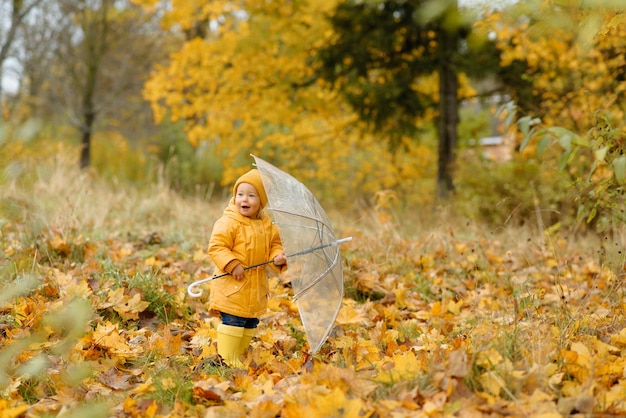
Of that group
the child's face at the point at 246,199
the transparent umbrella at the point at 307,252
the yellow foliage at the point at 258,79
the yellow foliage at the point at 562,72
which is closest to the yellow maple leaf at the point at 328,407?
the transparent umbrella at the point at 307,252

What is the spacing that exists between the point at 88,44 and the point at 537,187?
10.5m

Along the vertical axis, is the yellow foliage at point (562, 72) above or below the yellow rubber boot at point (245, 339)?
above

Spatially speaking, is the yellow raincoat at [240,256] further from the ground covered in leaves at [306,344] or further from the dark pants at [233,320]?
the ground covered in leaves at [306,344]

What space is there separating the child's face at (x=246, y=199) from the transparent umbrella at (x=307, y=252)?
0.82 feet

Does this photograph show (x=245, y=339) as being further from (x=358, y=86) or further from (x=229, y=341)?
(x=358, y=86)

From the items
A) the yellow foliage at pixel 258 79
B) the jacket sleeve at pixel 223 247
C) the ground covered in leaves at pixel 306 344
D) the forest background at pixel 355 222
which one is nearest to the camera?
the ground covered in leaves at pixel 306 344

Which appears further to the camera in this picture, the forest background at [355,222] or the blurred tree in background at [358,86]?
the blurred tree in background at [358,86]

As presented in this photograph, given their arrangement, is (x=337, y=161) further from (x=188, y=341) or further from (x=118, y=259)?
(x=188, y=341)

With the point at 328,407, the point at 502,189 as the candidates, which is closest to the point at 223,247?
the point at 328,407

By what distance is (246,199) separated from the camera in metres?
3.26

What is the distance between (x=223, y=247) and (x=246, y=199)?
0.29 metres

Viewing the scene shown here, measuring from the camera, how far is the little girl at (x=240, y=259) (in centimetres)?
323

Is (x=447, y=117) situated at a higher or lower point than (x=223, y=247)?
→ higher

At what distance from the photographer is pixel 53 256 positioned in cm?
477
